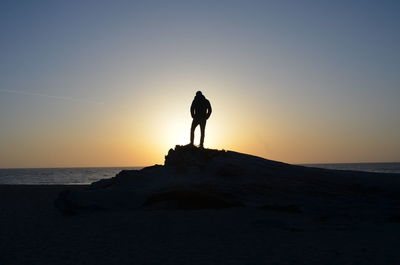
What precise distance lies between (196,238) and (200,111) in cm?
765

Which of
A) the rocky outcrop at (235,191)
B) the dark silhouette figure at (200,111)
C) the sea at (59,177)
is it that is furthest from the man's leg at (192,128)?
the sea at (59,177)

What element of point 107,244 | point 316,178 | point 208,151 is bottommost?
point 107,244

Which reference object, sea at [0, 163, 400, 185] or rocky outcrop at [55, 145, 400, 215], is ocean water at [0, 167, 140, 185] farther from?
rocky outcrop at [55, 145, 400, 215]

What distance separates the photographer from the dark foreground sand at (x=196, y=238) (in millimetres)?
8695

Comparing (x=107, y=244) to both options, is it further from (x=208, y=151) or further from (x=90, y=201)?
(x=208, y=151)

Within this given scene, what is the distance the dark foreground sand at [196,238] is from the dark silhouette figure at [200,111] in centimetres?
437

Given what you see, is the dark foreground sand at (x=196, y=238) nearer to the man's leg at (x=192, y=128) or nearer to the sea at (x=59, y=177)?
the man's leg at (x=192, y=128)

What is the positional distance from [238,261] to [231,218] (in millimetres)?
4962

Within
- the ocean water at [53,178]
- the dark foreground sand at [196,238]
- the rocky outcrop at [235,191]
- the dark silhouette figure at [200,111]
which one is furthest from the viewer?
the ocean water at [53,178]

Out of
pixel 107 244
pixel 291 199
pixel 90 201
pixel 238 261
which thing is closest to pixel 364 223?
pixel 291 199

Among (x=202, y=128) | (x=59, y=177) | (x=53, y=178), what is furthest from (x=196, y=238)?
(x=59, y=177)

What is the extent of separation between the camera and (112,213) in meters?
14.7

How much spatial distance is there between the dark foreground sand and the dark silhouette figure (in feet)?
14.3

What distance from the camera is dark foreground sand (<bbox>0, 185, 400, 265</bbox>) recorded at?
8695 mm
